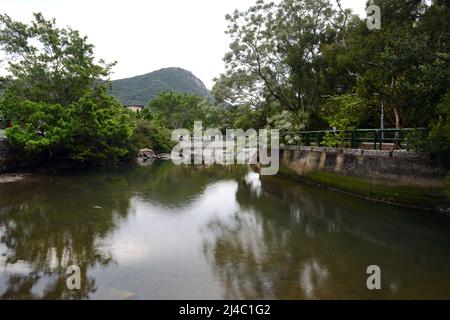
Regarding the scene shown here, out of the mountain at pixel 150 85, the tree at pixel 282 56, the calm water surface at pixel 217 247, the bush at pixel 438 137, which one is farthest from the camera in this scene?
the mountain at pixel 150 85

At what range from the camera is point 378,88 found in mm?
16078

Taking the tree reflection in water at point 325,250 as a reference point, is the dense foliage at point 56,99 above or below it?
above

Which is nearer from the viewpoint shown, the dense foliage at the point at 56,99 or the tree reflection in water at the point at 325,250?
the tree reflection in water at the point at 325,250

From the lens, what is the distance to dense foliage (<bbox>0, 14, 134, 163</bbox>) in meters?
23.9

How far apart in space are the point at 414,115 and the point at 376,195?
3.67m

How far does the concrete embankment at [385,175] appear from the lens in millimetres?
11914

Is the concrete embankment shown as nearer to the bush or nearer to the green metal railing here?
the bush

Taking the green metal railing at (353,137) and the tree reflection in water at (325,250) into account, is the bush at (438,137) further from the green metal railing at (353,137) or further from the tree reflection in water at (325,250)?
the tree reflection in water at (325,250)

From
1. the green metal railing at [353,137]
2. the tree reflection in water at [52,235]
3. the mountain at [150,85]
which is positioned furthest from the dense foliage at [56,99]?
the mountain at [150,85]

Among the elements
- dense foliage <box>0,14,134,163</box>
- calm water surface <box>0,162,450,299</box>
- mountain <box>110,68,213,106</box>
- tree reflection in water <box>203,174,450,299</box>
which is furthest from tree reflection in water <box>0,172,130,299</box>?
mountain <box>110,68,213,106</box>

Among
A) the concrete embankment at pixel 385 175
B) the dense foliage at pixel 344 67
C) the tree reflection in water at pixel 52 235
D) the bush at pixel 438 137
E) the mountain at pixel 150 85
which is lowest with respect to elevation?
the tree reflection in water at pixel 52 235

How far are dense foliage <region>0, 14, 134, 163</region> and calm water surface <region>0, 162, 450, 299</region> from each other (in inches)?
377

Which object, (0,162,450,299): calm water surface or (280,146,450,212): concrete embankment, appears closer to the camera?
(0,162,450,299): calm water surface

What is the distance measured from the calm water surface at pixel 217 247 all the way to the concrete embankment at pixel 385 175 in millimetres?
728
